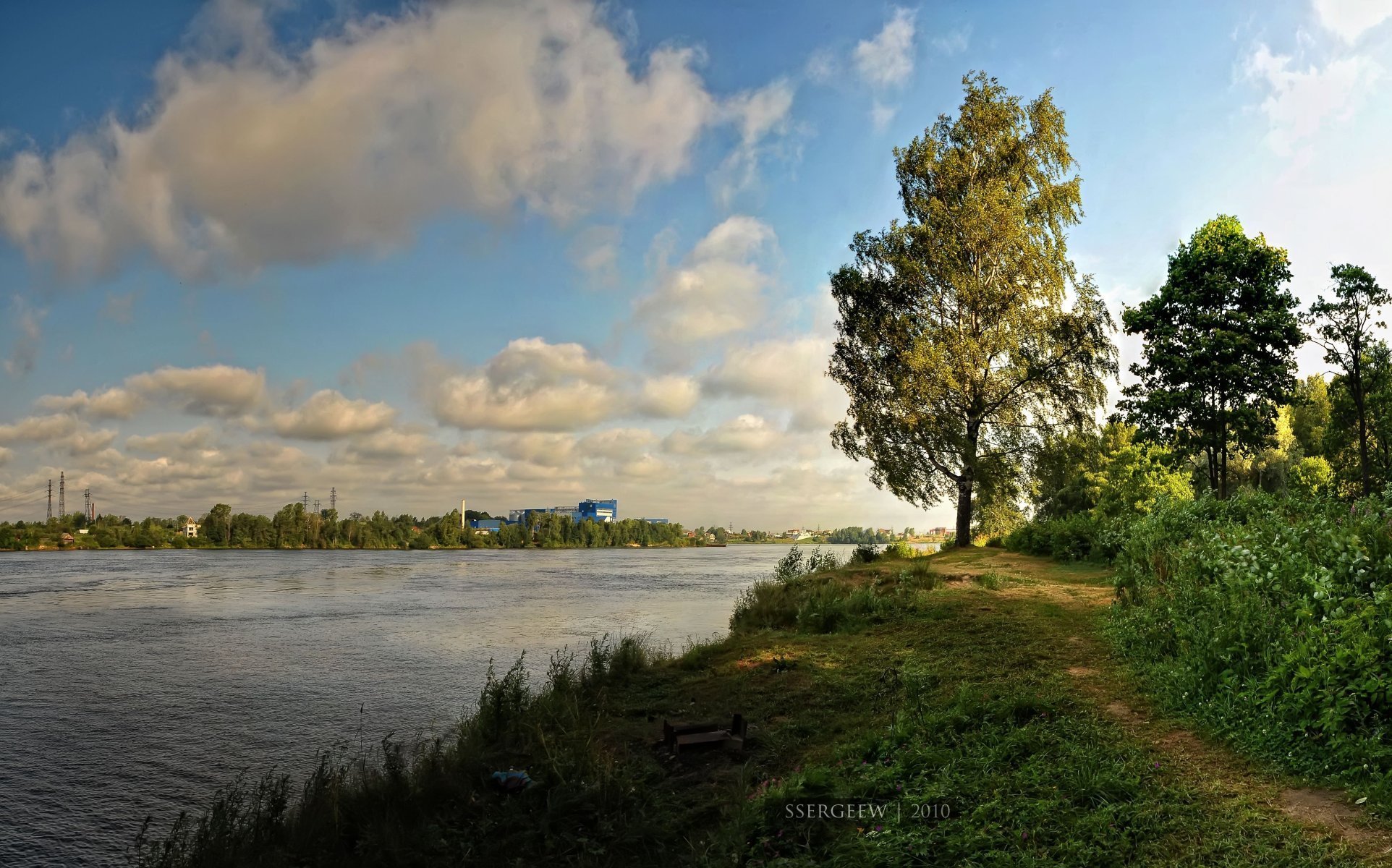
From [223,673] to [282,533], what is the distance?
402ft

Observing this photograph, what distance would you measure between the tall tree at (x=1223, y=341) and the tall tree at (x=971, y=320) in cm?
249

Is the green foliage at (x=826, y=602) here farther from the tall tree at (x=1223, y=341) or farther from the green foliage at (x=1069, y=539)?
the tall tree at (x=1223, y=341)

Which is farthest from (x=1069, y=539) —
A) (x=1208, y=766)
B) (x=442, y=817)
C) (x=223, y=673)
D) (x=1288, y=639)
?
(x=223, y=673)

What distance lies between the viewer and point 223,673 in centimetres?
1738

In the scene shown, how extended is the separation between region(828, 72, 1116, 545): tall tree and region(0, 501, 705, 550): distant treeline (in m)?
115

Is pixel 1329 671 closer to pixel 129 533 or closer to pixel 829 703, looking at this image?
pixel 829 703

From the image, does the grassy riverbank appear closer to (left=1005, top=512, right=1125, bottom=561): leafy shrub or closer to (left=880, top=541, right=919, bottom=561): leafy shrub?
(left=1005, top=512, right=1125, bottom=561): leafy shrub

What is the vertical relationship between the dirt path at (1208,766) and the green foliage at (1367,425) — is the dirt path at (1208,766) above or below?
below

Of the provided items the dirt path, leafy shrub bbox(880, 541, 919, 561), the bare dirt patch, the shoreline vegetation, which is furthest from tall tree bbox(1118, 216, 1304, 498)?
the shoreline vegetation

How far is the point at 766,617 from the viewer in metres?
16.5

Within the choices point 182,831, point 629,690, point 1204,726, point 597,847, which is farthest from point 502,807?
point 1204,726

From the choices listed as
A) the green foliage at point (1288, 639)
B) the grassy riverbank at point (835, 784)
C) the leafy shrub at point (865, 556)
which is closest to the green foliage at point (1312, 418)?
the leafy shrub at point (865, 556)

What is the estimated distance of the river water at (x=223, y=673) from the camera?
999 centimetres

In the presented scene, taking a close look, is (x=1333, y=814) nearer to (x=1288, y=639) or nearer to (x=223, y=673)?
(x=1288, y=639)
